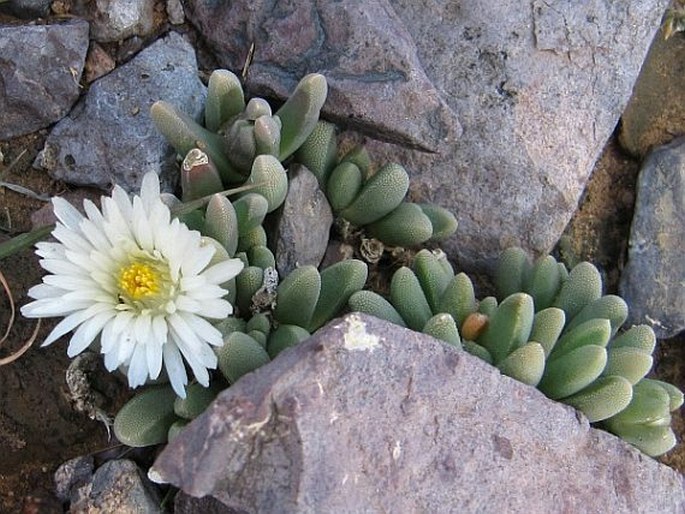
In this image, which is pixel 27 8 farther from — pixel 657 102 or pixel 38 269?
pixel 657 102

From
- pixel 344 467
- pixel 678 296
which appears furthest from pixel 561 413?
pixel 678 296

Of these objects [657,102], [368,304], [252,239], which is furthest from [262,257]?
[657,102]

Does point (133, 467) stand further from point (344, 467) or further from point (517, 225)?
point (517, 225)

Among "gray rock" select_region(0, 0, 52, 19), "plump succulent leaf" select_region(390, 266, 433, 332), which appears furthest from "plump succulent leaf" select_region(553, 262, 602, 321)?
"gray rock" select_region(0, 0, 52, 19)

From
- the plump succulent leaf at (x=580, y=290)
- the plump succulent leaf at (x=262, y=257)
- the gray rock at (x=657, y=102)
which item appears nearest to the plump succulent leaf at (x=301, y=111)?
the plump succulent leaf at (x=262, y=257)

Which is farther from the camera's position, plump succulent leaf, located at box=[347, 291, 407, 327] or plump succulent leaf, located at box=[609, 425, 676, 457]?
plump succulent leaf, located at box=[609, 425, 676, 457]

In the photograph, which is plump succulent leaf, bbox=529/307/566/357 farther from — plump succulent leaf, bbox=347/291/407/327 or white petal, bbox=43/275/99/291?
white petal, bbox=43/275/99/291
